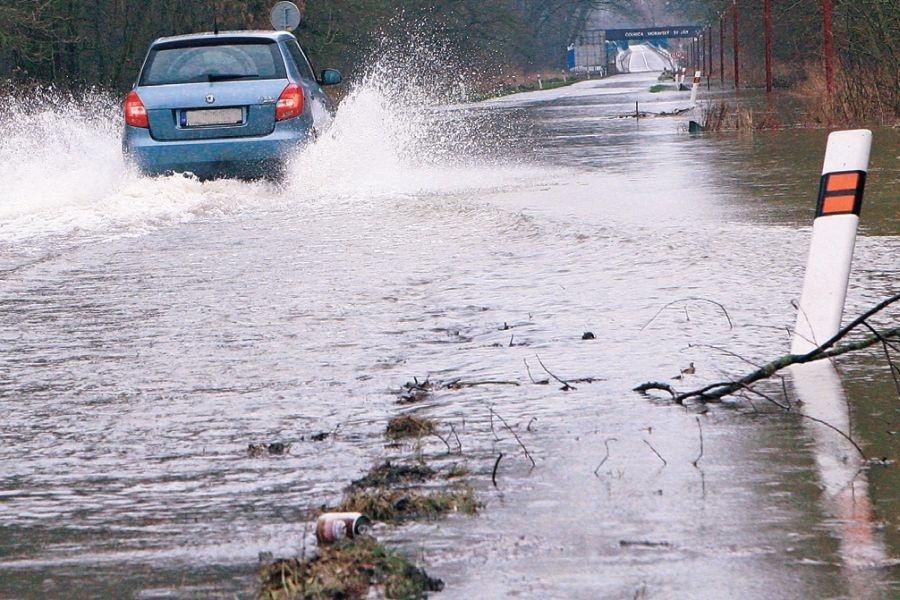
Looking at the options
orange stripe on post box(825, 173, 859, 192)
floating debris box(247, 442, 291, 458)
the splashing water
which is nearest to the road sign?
the splashing water

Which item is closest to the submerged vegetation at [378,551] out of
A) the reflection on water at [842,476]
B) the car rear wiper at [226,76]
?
the reflection on water at [842,476]

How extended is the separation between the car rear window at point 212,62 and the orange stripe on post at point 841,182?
8758 millimetres

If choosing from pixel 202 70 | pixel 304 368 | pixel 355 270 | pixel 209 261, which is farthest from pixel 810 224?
pixel 202 70

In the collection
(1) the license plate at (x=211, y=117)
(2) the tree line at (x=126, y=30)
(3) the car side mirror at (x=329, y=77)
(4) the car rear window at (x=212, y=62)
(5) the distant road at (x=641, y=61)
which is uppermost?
(2) the tree line at (x=126, y=30)

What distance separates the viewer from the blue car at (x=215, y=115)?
1384 centimetres

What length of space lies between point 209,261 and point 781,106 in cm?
2319

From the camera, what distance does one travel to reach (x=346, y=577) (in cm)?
338

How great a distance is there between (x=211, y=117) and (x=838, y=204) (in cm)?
875

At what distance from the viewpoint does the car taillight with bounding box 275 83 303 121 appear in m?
14.0

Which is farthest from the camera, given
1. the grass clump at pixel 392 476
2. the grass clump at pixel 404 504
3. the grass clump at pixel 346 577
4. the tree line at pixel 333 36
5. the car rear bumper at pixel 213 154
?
the tree line at pixel 333 36

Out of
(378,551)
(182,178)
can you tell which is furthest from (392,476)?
(182,178)

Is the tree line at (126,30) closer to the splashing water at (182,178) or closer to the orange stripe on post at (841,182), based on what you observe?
the splashing water at (182,178)

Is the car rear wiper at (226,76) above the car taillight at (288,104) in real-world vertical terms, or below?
above

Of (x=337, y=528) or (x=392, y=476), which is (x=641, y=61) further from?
(x=337, y=528)
